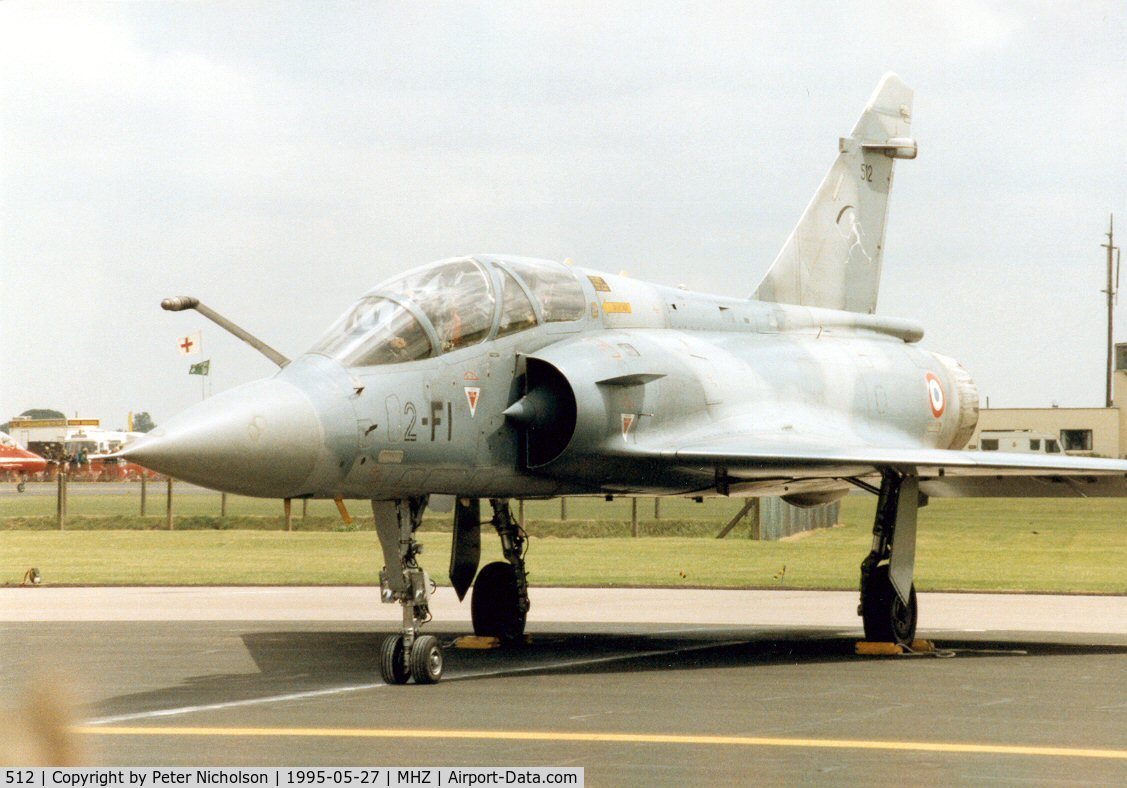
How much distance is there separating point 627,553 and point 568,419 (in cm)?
1560

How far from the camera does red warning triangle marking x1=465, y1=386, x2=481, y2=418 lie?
1244 cm

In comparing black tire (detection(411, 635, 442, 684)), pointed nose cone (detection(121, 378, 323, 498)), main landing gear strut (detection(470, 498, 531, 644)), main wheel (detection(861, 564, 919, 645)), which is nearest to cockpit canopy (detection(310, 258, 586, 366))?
pointed nose cone (detection(121, 378, 323, 498))

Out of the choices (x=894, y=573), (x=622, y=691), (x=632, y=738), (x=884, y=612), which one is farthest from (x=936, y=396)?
(x=632, y=738)

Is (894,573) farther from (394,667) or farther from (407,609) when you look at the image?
(394,667)

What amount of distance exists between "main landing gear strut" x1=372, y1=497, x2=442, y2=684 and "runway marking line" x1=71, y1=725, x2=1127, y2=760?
2.47m

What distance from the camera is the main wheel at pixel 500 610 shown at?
50.6 feet

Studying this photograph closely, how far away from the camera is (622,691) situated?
11102mm

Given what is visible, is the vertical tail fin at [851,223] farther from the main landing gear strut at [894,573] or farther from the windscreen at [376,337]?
the windscreen at [376,337]

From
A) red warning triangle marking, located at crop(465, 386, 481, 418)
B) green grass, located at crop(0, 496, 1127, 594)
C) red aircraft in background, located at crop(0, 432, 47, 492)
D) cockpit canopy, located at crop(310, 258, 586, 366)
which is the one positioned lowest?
green grass, located at crop(0, 496, 1127, 594)

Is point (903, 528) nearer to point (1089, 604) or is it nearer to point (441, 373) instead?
point (441, 373)

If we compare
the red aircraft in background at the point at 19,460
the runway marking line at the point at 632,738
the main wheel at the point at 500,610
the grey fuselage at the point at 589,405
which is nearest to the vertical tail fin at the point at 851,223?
the grey fuselage at the point at 589,405

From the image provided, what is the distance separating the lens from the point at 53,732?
3.54m

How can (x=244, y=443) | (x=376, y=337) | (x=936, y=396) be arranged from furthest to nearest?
(x=936, y=396) < (x=376, y=337) < (x=244, y=443)

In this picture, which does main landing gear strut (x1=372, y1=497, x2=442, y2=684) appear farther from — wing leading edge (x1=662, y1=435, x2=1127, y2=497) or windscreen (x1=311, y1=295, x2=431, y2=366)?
wing leading edge (x1=662, y1=435, x2=1127, y2=497)
